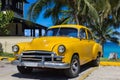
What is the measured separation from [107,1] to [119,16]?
299 inches

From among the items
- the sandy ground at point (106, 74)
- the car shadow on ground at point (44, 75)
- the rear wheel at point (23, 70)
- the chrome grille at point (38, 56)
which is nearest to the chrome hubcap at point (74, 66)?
the car shadow on ground at point (44, 75)

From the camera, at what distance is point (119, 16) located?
107 ft

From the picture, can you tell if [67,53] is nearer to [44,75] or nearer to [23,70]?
[44,75]

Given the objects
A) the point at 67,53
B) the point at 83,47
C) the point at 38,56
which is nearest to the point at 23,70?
the point at 38,56

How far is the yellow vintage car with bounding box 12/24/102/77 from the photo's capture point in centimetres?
1065

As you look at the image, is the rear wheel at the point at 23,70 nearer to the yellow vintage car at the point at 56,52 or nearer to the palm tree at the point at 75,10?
the yellow vintage car at the point at 56,52

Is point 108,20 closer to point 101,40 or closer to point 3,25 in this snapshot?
point 101,40

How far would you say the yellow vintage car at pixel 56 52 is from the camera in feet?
34.9

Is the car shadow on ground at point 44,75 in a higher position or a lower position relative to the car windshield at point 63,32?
lower

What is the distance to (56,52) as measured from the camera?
35.1ft

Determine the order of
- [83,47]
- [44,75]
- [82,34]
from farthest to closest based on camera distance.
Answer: [82,34] → [83,47] → [44,75]

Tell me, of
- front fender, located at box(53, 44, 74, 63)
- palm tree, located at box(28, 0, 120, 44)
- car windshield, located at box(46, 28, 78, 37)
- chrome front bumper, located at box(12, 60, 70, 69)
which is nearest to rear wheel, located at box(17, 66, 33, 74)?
chrome front bumper, located at box(12, 60, 70, 69)

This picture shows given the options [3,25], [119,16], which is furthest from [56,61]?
[119,16]

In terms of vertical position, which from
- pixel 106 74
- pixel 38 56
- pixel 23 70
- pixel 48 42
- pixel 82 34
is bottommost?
pixel 106 74
